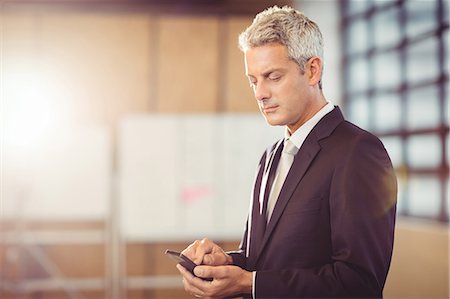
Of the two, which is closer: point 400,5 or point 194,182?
point 400,5

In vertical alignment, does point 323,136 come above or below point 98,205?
above

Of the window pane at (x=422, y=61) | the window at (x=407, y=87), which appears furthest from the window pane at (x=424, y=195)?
the window pane at (x=422, y=61)

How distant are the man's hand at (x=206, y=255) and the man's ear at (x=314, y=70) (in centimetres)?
47

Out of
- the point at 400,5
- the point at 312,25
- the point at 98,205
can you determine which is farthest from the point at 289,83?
the point at 98,205

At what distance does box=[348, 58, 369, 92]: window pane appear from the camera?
5.77 metres

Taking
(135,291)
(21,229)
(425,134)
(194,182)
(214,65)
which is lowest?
(135,291)

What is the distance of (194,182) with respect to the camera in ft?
19.1

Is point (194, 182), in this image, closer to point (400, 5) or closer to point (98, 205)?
point (98, 205)

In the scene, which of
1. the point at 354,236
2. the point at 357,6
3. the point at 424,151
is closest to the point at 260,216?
the point at 354,236

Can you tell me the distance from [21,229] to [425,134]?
314cm

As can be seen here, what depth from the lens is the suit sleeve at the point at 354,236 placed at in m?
1.53

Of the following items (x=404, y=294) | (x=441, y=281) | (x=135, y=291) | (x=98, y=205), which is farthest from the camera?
(x=135, y=291)

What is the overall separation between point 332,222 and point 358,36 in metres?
4.50

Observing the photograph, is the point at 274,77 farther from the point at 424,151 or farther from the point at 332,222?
the point at 424,151
